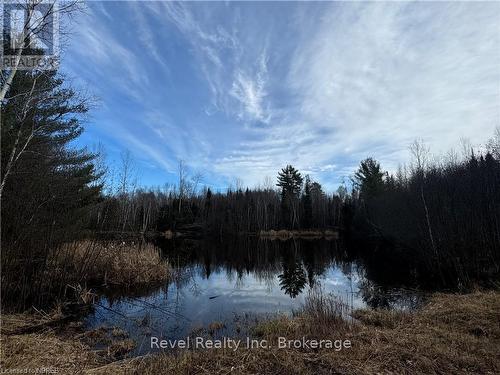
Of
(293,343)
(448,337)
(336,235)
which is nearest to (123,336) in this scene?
(293,343)

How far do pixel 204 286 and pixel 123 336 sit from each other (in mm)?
7915

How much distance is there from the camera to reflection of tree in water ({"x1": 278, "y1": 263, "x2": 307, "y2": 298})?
48.2 feet

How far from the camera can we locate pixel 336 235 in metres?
63.8

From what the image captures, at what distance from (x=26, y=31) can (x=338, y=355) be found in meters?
10.1

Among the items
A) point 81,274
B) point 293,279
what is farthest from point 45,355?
point 293,279

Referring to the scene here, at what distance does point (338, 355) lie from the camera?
5461mm

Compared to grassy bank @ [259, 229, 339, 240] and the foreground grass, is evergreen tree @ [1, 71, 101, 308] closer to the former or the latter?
the foreground grass

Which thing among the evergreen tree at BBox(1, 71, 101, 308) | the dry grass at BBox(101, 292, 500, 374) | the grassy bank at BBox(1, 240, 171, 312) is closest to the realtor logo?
the evergreen tree at BBox(1, 71, 101, 308)

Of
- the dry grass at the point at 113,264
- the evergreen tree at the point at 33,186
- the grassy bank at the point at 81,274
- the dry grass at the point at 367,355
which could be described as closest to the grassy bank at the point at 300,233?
the grassy bank at the point at 81,274

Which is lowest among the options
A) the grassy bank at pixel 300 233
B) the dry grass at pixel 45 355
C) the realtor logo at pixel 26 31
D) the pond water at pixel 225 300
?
the pond water at pixel 225 300

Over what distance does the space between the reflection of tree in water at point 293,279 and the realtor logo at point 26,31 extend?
40.1 feet

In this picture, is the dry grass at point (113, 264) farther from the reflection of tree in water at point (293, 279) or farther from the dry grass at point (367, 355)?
the dry grass at point (367, 355)

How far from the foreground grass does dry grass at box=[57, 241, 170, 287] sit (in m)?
5.12

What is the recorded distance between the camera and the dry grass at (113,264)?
1198cm
